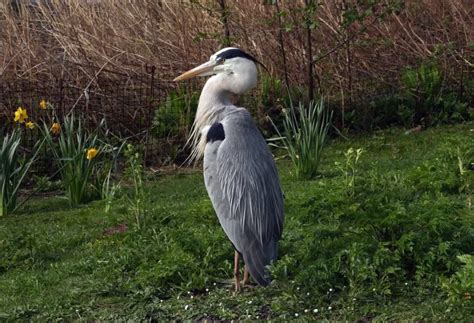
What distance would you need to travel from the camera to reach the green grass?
18.5ft

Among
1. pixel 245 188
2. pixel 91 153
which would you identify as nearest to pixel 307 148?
pixel 91 153

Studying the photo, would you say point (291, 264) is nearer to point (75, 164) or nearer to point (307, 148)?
point (307, 148)

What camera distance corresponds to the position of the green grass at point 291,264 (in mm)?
5629

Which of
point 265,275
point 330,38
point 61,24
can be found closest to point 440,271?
point 265,275

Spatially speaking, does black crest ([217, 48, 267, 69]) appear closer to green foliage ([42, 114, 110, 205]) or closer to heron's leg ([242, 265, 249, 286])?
heron's leg ([242, 265, 249, 286])

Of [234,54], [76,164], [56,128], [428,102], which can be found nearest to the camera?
[234,54]

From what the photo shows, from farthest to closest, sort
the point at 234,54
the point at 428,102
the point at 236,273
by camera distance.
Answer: the point at 428,102 → the point at 234,54 → the point at 236,273

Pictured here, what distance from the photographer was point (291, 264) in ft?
19.1

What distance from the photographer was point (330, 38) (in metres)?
12.0

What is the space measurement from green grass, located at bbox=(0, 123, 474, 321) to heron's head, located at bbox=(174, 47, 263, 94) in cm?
84

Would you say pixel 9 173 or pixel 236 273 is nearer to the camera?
pixel 236 273

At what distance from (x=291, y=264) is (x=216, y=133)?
0.95 meters

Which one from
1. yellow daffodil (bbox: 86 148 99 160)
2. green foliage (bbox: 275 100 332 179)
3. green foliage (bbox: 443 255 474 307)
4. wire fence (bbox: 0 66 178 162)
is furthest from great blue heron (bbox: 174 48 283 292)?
wire fence (bbox: 0 66 178 162)

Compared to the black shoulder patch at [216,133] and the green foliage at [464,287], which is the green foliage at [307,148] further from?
the green foliage at [464,287]
